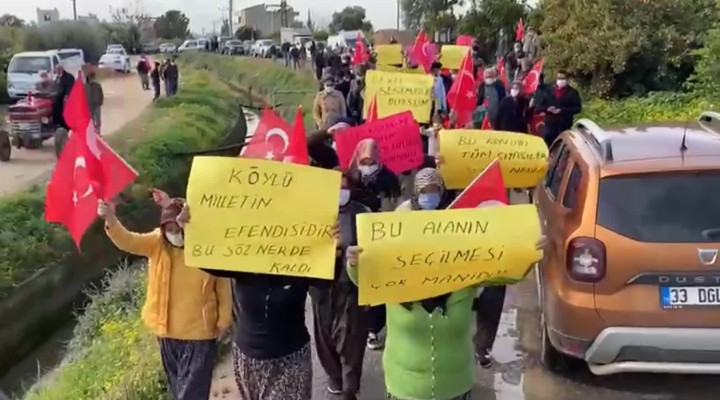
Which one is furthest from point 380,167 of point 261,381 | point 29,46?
point 29,46

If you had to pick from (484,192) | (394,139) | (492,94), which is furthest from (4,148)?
(484,192)

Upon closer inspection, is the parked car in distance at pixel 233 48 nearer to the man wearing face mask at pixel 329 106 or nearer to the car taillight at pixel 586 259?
the man wearing face mask at pixel 329 106

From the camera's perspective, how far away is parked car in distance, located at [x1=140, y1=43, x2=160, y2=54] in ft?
260

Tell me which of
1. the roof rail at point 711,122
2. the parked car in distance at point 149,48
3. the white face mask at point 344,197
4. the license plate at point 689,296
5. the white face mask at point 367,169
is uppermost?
the roof rail at point 711,122

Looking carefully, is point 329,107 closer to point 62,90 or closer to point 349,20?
point 62,90

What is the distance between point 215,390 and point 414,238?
2717 millimetres

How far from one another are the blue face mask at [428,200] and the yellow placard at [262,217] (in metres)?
0.64

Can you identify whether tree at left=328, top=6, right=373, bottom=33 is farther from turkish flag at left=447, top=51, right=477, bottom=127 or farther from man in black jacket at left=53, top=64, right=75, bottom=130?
turkish flag at left=447, top=51, right=477, bottom=127

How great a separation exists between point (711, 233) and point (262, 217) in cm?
250

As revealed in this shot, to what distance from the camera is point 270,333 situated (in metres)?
4.47

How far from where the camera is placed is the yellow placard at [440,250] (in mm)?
4129

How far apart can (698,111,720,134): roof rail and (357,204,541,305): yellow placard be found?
2549mm

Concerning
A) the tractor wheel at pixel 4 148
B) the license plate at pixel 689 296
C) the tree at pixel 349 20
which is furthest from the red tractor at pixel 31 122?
the tree at pixel 349 20

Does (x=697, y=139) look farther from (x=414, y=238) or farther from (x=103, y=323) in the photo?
(x=103, y=323)
